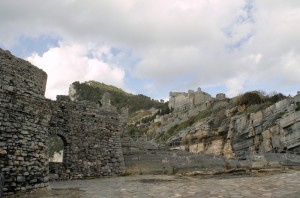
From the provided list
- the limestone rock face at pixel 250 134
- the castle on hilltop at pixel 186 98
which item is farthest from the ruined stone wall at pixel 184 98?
the limestone rock face at pixel 250 134

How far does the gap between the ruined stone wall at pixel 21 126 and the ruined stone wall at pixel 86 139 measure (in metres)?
4.58

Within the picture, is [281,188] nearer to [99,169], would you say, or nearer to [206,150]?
[99,169]

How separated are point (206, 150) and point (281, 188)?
21335 mm

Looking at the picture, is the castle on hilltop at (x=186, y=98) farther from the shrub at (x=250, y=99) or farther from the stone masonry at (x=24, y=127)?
the stone masonry at (x=24, y=127)

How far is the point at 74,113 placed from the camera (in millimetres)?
17250

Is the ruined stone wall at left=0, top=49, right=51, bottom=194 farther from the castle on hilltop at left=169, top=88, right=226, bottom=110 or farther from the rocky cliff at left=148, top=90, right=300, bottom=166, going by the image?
the castle on hilltop at left=169, top=88, right=226, bottom=110

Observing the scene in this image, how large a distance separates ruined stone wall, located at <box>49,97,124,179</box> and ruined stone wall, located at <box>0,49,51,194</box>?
4.58 m

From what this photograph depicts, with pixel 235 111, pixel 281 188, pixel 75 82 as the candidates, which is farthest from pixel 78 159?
pixel 75 82

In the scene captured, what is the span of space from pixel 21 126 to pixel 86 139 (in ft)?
21.2

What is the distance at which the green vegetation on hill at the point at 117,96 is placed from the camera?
7212 cm

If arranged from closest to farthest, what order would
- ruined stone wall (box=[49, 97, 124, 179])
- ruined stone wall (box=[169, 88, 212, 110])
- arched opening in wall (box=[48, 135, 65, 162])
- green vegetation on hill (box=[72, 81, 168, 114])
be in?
ruined stone wall (box=[49, 97, 124, 179]) < arched opening in wall (box=[48, 135, 65, 162]) < green vegetation on hill (box=[72, 81, 168, 114]) < ruined stone wall (box=[169, 88, 212, 110])

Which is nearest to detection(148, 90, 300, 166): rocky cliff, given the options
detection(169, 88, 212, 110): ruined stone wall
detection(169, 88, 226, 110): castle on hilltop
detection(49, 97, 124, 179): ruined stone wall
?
detection(49, 97, 124, 179): ruined stone wall

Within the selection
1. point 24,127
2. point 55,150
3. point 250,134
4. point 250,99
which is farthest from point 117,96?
point 24,127

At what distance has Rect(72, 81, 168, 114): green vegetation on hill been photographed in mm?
72125
